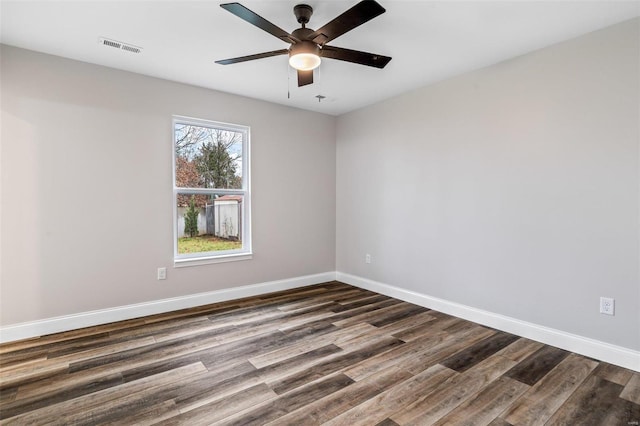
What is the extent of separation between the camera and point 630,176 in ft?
7.93

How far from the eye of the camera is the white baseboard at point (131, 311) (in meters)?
2.91

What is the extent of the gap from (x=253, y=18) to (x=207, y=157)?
7.69 feet

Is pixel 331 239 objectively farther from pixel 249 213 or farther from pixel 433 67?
pixel 433 67

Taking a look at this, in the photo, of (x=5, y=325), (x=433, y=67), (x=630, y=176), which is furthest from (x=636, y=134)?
(x=5, y=325)

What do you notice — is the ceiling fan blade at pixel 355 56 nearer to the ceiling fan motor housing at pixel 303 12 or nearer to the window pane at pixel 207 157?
the ceiling fan motor housing at pixel 303 12

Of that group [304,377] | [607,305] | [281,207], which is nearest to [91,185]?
[281,207]

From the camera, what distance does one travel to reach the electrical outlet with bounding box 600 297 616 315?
8.21ft

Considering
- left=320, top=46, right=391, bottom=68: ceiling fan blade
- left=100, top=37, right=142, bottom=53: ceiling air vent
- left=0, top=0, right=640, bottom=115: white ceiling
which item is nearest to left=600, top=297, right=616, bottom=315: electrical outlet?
left=0, top=0, right=640, bottom=115: white ceiling

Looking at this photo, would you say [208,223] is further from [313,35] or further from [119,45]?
[313,35]

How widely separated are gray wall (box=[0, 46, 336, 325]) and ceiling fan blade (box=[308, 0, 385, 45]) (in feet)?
7.15

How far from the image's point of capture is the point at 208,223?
401cm

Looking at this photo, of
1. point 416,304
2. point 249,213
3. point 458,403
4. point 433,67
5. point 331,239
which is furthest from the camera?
point 331,239

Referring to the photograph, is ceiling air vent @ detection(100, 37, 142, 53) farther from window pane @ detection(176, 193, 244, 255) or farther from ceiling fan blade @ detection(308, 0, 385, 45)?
ceiling fan blade @ detection(308, 0, 385, 45)

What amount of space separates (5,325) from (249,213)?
2510 millimetres
